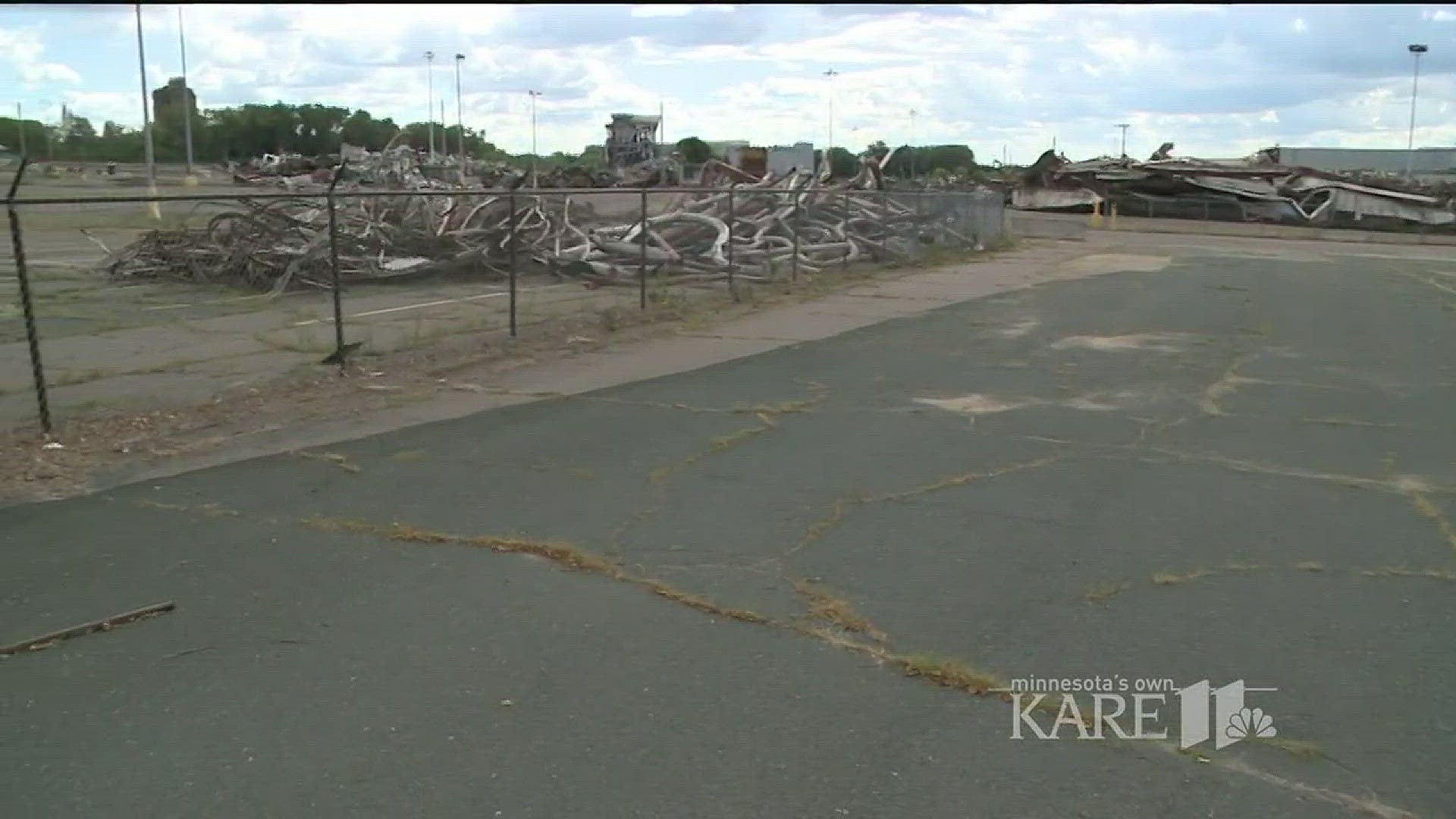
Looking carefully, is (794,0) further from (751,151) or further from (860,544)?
(751,151)

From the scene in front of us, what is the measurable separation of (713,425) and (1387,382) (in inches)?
294

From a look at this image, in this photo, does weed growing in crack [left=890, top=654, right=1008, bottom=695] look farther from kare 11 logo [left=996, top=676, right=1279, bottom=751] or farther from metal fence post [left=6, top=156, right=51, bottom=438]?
metal fence post [left=6, top=156, right=51, bottom=438]

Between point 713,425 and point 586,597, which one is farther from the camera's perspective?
point 713,425

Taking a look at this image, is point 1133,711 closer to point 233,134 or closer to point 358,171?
point 358,171

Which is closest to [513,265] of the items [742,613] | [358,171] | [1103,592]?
[742,613]

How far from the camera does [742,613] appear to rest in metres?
5.71

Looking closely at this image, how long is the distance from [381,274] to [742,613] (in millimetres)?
16969

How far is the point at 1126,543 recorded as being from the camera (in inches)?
269

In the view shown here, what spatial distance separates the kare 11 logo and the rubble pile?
15262 millimetres

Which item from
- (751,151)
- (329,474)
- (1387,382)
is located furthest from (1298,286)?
(751,151)

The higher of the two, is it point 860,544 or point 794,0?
Result: point 794,0

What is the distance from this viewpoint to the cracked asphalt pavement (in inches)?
164

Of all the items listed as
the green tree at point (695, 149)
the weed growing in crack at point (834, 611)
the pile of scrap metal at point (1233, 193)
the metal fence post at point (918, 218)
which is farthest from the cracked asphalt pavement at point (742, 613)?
the green tree at point (695, 149)

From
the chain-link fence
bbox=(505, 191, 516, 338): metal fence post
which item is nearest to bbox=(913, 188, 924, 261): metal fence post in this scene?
the chain-link fence
